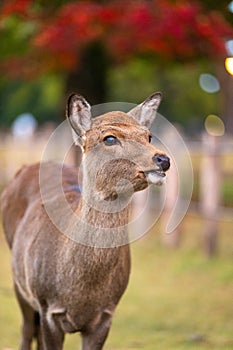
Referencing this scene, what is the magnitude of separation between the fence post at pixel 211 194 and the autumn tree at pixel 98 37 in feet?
5.14

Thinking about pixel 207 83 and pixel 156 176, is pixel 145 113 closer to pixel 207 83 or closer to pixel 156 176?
pixel 156 176

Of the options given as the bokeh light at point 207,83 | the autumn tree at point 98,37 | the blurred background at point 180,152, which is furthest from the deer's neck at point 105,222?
the bokeh light at point 207,83

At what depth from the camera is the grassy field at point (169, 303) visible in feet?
24.8

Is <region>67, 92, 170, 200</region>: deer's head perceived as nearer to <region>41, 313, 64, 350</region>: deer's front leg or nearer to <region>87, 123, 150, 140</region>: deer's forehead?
<region>87, 123, 150, 140</region>: deer's forehead

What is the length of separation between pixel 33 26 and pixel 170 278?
21.0 ft

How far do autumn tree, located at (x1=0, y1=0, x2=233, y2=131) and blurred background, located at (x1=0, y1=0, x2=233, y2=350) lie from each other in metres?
0.02

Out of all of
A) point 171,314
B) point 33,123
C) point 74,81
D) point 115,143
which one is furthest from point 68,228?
point 33,123

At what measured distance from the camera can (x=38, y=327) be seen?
670 centimetres

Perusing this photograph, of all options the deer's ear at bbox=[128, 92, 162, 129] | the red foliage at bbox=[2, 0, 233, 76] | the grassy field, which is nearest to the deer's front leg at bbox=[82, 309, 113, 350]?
the deer's ear at bbox=[128, 92, 162, 129]

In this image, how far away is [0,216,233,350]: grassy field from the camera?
7562mm

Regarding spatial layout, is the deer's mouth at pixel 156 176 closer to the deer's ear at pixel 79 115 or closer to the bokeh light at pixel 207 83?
the deer's ear at pixel 79 115

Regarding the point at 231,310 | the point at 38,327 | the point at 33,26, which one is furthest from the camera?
the point at 33,26

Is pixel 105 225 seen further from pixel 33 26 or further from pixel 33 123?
pixel 33 123

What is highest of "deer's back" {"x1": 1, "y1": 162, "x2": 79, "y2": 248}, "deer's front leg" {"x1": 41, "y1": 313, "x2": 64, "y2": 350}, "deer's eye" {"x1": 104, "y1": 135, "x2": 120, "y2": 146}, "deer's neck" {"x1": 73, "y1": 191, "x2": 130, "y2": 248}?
"deer's eye" {"x1": 104, "y1": 135, "x2": 120, "y2": 146}
